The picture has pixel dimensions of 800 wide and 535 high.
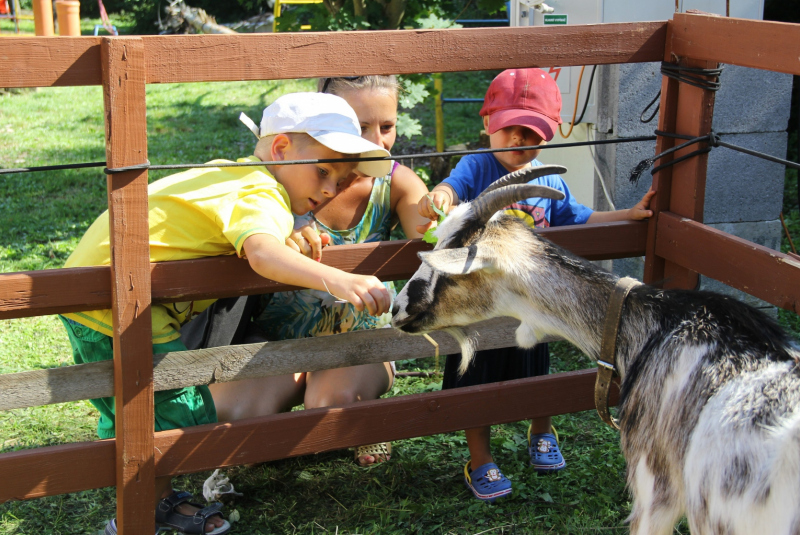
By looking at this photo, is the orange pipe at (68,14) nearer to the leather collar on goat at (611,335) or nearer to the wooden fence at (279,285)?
the wooden fence at (279,285)

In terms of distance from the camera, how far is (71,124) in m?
9.64

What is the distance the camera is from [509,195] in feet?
7.34

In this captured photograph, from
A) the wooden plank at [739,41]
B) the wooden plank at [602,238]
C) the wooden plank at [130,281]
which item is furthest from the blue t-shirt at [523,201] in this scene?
the wooden plank at [130,281]

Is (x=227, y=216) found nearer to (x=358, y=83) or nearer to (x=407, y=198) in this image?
(x=407, y=198)

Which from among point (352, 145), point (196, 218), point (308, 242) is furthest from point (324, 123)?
point (196, 218)

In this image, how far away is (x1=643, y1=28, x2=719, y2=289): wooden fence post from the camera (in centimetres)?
271

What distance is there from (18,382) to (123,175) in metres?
0.73

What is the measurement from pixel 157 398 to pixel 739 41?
2.31 metres

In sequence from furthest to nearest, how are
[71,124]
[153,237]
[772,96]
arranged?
[71,124] → [772,96] → [153,237]

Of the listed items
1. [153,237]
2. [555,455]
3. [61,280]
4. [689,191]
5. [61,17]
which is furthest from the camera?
[61,17]

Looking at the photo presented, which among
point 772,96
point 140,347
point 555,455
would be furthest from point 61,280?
point 772,96

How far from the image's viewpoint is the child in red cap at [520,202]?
3.11m

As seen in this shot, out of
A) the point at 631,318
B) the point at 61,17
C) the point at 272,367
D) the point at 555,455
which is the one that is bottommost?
the point at 555,455

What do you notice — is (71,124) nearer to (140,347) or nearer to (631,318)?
(140,347)
